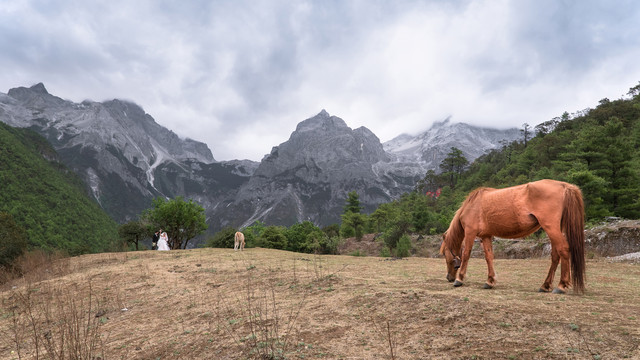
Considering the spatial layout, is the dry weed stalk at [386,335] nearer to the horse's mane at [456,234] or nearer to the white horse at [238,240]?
the horse's mane at [456,234]

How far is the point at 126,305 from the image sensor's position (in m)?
8.79

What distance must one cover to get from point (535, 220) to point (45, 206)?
9265 centimetres

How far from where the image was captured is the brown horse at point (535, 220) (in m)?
6.21

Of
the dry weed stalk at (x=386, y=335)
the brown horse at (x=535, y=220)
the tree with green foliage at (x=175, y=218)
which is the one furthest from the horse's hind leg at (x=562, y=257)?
Result: the tree with green foliage at (x=175, y=218)

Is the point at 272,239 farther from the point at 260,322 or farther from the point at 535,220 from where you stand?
the point at 260,322

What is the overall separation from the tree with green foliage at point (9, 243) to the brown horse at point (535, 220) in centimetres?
2534

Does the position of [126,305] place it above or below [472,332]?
below

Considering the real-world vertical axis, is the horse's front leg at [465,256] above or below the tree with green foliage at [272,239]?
above

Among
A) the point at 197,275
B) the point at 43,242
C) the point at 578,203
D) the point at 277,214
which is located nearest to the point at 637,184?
the point at 578,203

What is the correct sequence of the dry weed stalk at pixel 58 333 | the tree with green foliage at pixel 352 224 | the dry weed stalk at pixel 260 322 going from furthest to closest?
the tree with green foliage at pixel 352 224 → the dry weed stalk at pixel 260 322 → the dry weed stalk at pixel 58 333

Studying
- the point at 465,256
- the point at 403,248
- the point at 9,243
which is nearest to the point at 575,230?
the point at 465,256

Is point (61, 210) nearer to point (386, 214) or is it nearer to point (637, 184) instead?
point (386, 214)

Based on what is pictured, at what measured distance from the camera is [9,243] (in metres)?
19.6

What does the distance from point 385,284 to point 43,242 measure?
7102 cm
